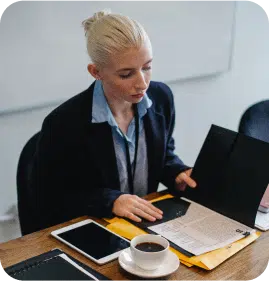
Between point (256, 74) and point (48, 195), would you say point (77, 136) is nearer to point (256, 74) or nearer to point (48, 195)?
point (48, 195)

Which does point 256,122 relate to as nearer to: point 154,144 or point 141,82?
point 154,144

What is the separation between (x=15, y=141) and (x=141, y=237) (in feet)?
3.48

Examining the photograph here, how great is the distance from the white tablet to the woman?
0.08m

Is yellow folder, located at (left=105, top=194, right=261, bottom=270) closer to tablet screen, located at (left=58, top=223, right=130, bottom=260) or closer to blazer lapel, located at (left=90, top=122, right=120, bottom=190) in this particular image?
tablet screen, located at (left=58, top=223, right=130, bottom=260)

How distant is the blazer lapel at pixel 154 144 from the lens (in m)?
1.70

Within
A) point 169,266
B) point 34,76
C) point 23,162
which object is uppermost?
point 34,76

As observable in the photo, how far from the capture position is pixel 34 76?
1990mm

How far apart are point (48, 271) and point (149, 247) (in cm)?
24

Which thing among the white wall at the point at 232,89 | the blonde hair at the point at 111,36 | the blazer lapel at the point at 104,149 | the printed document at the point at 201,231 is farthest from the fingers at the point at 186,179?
the white wall at the point at 232,89

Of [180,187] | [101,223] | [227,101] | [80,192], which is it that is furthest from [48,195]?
[227,101]

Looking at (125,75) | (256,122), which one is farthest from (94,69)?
(256,122)

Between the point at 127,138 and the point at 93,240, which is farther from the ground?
the point at 127,138

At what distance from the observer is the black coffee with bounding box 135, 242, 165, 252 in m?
1.14

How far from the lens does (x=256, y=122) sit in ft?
6.16
